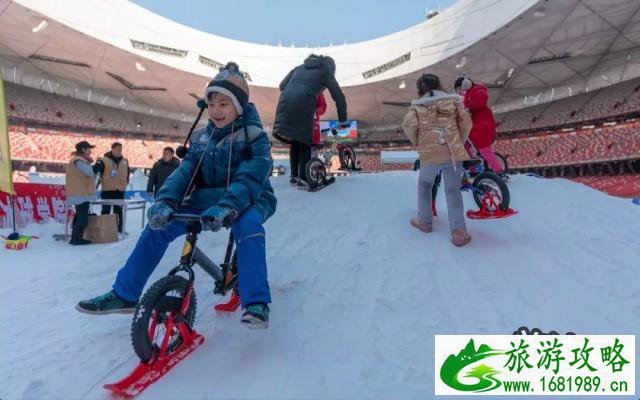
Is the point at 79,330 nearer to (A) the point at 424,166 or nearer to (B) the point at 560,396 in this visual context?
(B) the point at 560,396

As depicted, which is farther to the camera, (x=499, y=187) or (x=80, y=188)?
(x=80, y=188)

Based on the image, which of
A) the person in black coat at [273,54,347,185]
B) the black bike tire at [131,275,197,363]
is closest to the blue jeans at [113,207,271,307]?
the black bike tire at [131,275,197,363]

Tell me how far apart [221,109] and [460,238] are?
2364 millimetres

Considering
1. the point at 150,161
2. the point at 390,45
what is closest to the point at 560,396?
the point at 390,45

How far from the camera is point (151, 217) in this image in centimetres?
174

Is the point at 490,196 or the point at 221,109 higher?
the point at 221,109

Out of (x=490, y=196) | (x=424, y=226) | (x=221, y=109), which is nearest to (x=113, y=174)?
(x=221, y=109)

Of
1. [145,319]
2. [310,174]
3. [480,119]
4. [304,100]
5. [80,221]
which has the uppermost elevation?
[304,100]

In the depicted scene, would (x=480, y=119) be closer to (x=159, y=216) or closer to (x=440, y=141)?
(x=440, y=141)

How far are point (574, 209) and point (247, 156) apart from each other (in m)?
3.98

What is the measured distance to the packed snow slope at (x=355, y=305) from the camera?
1.65 m

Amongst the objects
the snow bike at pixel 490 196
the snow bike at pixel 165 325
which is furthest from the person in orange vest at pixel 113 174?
the snow bike at pixel 490 196

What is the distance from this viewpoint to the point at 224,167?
7.04ft

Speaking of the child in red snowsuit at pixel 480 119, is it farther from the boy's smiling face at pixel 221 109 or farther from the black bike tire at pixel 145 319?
the black bike tire at pixel 145 319
